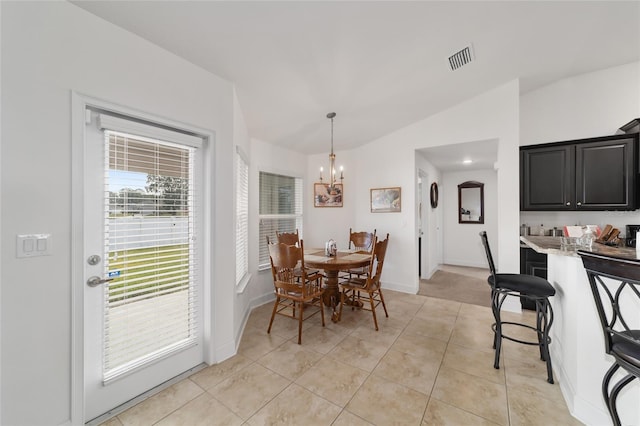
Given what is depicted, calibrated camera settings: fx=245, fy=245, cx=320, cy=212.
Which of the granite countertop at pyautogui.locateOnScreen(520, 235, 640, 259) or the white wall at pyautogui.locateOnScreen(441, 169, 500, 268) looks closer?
the granite countertop at pyautogui.locateOnScreen(520, 235, 640, 259)

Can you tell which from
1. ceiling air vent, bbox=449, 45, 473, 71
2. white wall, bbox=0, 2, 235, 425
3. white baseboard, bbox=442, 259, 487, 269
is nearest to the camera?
white wall, bbox=0, 2, 235, 425

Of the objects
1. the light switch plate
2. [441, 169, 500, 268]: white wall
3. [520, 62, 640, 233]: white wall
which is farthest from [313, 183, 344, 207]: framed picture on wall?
the light switch plate

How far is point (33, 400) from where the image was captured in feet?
4.42

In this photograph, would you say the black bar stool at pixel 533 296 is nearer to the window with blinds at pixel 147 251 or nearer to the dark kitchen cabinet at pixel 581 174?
the dark kitchen cabinet at pixel 581 174

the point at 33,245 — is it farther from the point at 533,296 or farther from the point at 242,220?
the point at 533,296

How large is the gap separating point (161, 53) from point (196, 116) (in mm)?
476

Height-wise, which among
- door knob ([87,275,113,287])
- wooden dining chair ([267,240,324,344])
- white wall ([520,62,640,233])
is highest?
white wall ([520,62,640,233])

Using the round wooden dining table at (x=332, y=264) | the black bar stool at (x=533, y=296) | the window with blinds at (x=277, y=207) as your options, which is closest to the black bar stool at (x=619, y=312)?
the black bar stool at (x=533, y=296)

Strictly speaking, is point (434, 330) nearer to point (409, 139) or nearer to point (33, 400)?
point (409, 139)

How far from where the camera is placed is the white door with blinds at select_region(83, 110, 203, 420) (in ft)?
5.33

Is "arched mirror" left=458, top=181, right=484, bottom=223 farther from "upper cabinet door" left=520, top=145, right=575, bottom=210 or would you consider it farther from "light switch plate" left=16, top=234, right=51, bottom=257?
"light switch plate" left=16, top=234, right=51, bottom=257

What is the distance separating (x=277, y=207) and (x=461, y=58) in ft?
10.6

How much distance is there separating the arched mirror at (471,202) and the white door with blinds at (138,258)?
6.14 metres

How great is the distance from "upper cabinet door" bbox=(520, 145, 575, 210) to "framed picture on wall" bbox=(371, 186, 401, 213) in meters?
1.76
